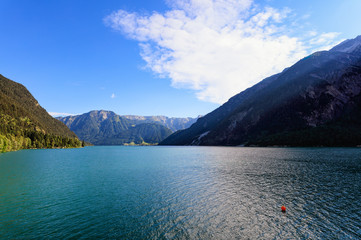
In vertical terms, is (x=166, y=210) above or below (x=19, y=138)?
below

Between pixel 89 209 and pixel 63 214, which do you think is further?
pixel 89 209

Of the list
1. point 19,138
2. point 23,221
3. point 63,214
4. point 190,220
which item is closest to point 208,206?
point 190,220

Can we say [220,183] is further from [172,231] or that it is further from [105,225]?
[105,225]

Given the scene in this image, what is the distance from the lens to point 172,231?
22.7 metres

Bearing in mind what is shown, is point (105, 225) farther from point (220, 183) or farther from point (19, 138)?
point (19, 138)

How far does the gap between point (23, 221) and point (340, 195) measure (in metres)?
54.4

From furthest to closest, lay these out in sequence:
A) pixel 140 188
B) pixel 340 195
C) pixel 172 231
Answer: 1. pixel 140 188
2. pixel 340 195
3. pixel 172 231

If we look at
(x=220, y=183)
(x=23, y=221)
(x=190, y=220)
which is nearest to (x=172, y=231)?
(x=190, y=220)

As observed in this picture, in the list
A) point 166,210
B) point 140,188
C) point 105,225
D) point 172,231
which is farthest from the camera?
point 140,188

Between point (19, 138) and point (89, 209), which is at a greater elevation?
point (19, 138)

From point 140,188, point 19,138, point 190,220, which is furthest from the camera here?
point 19,138

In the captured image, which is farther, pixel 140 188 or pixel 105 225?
pixel 140 188

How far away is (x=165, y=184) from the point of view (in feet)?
154

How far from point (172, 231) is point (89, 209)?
1555 centimetres
